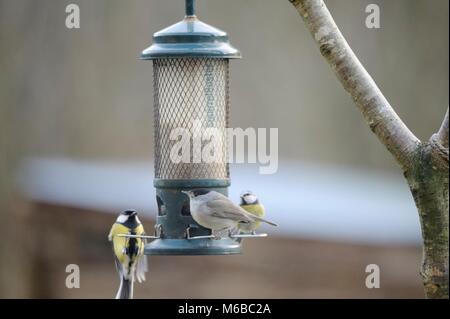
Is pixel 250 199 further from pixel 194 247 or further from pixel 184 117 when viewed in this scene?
pixel 194 247

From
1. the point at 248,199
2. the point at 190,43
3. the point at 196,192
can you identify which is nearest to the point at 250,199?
the point at 248,199

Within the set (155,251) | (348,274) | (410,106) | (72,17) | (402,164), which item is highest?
(72,17)

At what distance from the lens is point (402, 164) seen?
12.6 ft

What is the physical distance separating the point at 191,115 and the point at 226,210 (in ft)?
2.21

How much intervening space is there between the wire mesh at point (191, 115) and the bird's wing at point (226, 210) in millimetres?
336

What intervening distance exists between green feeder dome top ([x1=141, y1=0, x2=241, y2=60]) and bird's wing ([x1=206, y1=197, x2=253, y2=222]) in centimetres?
80

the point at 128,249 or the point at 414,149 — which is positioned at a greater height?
the point at 414,149

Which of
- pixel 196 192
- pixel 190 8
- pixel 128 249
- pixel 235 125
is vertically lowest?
pixel 128 249

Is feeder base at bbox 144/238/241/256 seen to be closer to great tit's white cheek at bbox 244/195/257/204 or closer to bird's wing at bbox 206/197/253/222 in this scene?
bird's wing at bbox 206/197/253/222

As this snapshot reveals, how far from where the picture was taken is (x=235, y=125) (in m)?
10.4

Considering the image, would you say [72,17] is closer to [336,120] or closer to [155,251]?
[336,120]

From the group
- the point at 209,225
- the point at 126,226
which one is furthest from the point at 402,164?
the point at 126,226

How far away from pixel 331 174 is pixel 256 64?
1.78m

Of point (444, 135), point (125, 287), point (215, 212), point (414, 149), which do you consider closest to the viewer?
point (444, 135)
